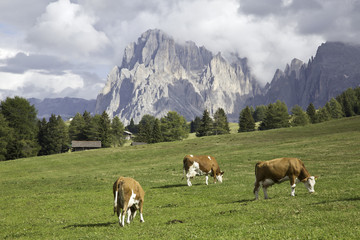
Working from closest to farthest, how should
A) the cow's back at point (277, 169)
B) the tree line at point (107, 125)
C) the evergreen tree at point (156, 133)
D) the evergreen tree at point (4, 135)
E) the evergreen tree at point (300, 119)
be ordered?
1. the cow's back at point (277, 169)
2. the evergreen tree at point (4, 135)
3. the tree line at point (107, 125)
4. the evergreen tree at point (156, 133)
5. the evergreen tree at point (300, 119)

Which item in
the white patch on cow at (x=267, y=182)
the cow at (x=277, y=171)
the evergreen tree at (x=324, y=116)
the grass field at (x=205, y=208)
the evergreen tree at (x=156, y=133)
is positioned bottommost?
the grass field at (x=205, y=208)

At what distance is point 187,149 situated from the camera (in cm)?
7562

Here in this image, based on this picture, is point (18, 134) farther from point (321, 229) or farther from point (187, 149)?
point (321, 229)

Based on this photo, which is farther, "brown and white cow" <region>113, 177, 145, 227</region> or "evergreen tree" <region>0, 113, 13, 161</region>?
"evergreen tree" <region>0, 113, 13, 161</region>

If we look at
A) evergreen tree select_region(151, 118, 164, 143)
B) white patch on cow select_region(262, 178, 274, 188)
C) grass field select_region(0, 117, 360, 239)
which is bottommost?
grass field select_region(0, 117, 360, 239)

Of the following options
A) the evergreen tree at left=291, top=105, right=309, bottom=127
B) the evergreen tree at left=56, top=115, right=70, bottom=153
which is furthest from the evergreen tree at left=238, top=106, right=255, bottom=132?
the evergreen tree at left=56, top=115, right=70, bottom=153

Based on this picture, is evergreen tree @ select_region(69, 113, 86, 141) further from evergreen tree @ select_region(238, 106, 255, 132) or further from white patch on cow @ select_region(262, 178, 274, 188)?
white patch on cow @ select_region(262, 178, 274, 188)

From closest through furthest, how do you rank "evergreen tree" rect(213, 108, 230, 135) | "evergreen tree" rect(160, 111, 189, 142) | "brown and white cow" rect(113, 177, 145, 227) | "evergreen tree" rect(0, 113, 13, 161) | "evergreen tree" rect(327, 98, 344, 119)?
"brown and white cow" rect(113, 177, 145, 227) → "evergreen tree" rect(0, 113, 13, 161) → "evergreen tree" rect(160, 111, 189, 142) → "evergreen tree" rect(213, 108, 230, 135) → "evergreen tree" rect(327, 98, 344, 119)

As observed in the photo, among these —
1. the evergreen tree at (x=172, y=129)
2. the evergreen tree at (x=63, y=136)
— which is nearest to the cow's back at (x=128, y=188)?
the evergreen tree at (x=63, y=136)

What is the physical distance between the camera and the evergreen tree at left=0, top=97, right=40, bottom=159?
281ft

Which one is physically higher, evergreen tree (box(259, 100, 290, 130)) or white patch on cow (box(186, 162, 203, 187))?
evergreen tree (box(259, 100, 290, 130))

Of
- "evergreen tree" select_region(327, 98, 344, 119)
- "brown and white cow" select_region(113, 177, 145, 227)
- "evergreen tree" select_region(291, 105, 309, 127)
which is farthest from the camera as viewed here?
"evergreen tree" select_region(327, 98, 344, 119)

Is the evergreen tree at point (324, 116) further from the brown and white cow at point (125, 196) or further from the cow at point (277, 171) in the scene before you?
the brown and white cow at point (125, 196)

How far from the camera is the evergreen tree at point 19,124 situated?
85.8 metres
